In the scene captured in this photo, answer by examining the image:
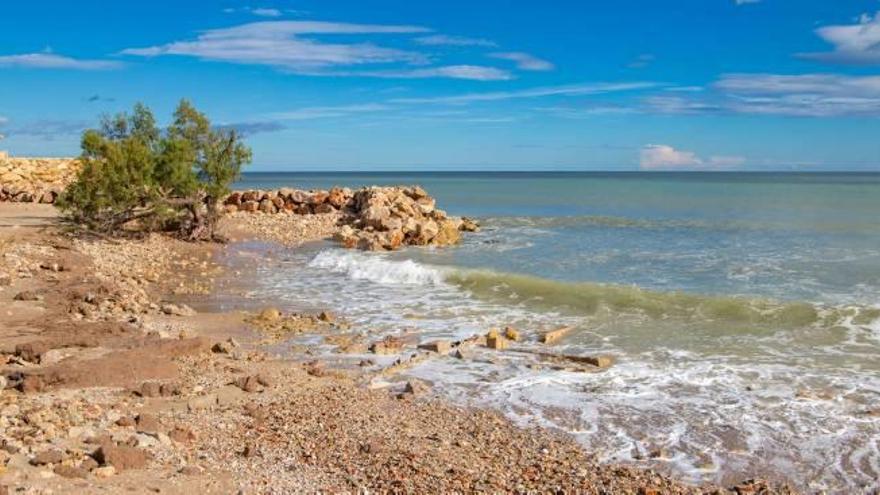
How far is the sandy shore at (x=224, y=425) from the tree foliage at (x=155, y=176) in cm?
1018

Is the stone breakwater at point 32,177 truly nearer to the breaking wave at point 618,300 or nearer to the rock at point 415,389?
the breaking wave at point 618,300

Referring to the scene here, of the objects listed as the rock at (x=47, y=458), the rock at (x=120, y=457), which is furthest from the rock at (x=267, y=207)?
the rock at (x=47, y=458)

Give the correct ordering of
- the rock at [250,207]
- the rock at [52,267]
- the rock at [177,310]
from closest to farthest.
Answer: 1. the rock at [177,310]
2. the rock at [52,267]
3. the rock at [250,207]

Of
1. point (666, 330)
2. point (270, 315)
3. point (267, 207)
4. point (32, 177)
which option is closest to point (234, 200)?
point (267, 207)

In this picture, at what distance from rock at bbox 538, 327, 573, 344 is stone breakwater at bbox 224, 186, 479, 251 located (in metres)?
12.5

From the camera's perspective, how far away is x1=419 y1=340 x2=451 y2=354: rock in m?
11.4

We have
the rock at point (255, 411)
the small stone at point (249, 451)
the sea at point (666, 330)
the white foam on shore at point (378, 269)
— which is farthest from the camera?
the white foam on shore at point (378, 269)

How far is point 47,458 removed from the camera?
6.06 m

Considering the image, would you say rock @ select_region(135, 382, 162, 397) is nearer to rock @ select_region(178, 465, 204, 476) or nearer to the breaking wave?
rock @ select_region(178, 465, 204, 476)

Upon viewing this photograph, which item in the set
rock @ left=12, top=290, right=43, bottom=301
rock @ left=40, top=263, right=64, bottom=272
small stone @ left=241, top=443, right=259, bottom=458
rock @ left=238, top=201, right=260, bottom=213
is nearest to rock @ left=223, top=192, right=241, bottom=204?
rock @ left=238, top=201, right=260, bottom=213

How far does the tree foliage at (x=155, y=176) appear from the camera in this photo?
73.8ft

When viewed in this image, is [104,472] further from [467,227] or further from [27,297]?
[467,227]

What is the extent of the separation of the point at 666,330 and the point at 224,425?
27.0ft

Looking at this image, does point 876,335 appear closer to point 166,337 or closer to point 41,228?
point 166,337
